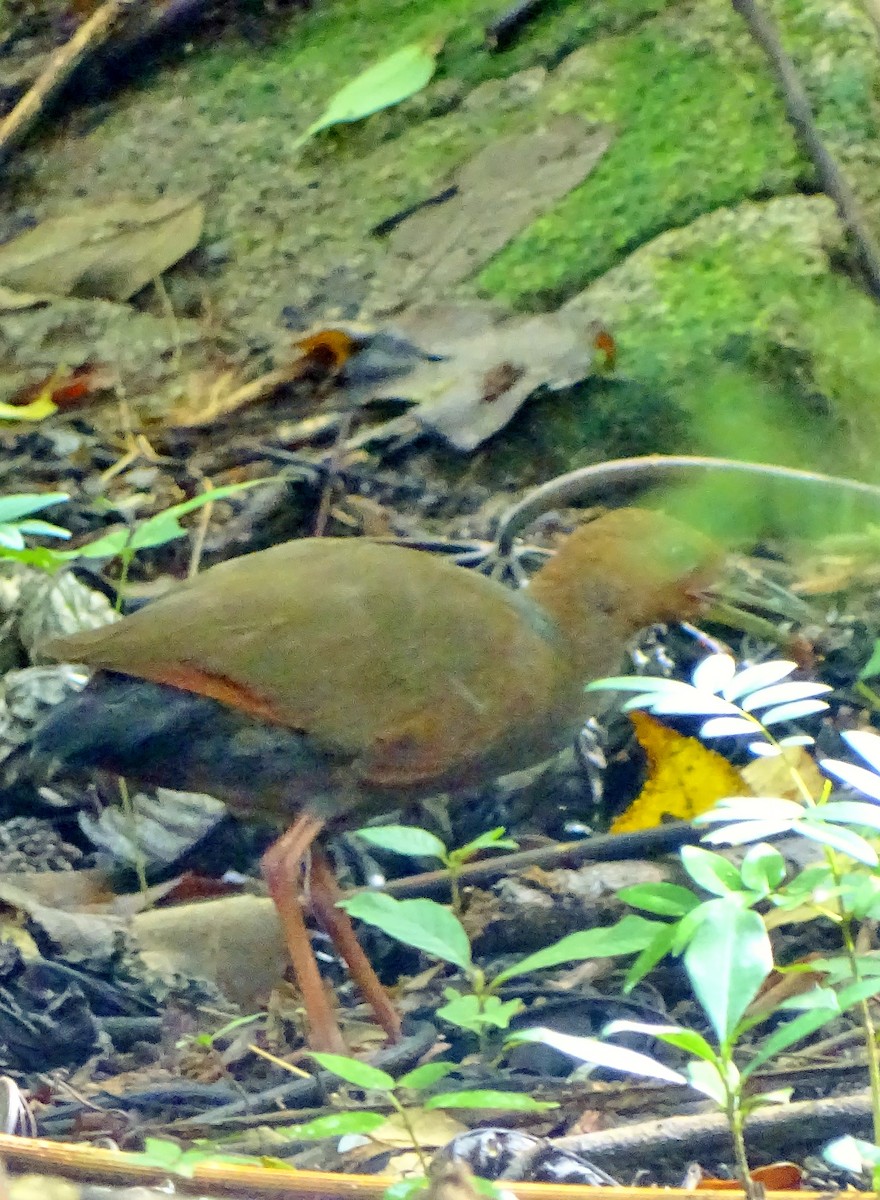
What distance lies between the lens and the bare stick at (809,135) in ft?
12.2

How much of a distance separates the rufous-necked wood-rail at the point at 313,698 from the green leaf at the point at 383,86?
2.07m

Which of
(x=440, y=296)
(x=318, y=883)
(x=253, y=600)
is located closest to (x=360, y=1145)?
(x=318, y=883)

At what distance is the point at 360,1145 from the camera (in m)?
2.05

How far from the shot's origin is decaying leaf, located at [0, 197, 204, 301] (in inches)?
177

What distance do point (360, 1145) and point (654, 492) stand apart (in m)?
1.71

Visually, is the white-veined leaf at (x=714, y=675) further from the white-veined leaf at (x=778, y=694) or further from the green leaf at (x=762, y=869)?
the green leaf at (x=762, y=869)

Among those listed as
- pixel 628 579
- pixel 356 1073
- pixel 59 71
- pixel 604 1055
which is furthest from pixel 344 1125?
pixel 59 71

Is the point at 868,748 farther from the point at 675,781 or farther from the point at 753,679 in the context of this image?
the point at 675,781

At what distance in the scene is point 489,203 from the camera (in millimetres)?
4273

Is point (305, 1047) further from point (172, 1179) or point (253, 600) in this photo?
point (172, 1179)

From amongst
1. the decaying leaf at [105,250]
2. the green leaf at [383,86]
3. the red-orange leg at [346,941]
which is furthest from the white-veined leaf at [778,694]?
the decaying leaf at [105,250]

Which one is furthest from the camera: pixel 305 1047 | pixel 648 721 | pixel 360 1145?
pixel 648 721

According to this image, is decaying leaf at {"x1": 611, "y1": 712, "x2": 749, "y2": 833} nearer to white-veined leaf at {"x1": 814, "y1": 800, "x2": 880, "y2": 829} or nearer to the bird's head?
the bird's head

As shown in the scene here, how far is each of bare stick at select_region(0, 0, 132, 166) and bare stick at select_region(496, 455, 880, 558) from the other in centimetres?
225
